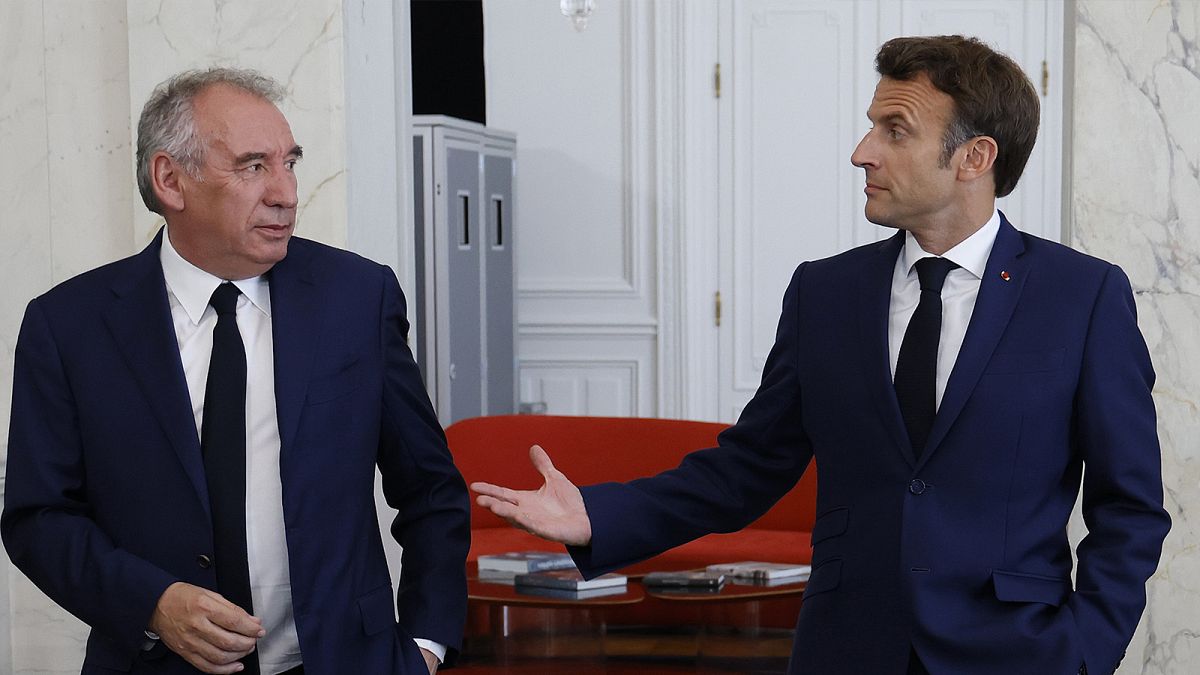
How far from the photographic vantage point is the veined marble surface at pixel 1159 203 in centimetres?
321

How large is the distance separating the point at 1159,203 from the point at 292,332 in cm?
203

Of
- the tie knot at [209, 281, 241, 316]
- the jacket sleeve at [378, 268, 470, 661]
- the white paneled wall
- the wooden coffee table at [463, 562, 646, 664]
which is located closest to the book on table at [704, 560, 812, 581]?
the wooden coffee table at [463, 562, 646, 664]

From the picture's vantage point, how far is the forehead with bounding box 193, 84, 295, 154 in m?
2.14

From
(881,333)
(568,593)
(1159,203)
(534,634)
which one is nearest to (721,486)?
(881,333)

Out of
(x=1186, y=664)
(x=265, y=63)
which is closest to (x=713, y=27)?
(x=265, y=63)

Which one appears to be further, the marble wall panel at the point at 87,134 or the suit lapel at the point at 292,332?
the marble wall panel at the point at 87,134

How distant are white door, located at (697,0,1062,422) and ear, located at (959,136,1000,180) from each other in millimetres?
5022

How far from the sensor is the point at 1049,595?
2053 mm

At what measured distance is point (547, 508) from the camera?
2.27 meters

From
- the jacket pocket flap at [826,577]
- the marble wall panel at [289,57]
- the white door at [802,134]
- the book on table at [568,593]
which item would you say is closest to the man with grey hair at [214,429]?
the jacket pocket flap at [826,577]

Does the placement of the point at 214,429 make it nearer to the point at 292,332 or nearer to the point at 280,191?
the point at 292,332

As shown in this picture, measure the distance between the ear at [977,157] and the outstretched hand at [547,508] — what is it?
0.76 meters

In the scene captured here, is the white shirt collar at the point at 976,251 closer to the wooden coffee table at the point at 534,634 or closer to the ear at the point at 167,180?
the ear at the point at 167,180

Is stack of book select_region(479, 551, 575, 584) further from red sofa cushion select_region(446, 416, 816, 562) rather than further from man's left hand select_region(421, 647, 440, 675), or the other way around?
man's left hand select_region(421, 647, 440, 675)
